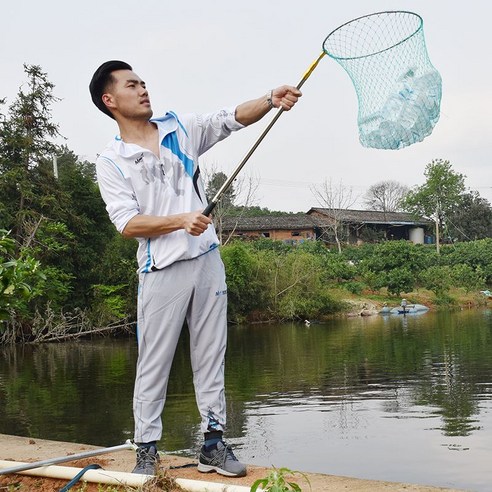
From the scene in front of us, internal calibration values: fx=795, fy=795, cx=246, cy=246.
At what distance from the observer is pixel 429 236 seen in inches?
2018

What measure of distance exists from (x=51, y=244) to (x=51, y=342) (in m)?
2.67

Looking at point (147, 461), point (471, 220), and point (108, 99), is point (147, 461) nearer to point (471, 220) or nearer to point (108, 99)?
point (108, 99)

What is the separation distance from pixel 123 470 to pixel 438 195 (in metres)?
39.0

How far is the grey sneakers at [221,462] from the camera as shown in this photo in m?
3.27

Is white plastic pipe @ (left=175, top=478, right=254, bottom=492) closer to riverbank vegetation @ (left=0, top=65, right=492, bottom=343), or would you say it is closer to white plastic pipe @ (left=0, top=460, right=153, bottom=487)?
white plastic pipe @ (left=0, top=460, right=153, bottom=487)

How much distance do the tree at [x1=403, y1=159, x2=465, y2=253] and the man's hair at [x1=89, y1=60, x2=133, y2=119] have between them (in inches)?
1390

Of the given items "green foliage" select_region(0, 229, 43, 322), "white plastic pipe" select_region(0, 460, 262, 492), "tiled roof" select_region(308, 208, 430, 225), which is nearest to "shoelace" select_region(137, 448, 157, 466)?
"white plastic pipe" select_region(0, 460, 262, 492)

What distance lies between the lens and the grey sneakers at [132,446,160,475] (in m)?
3.24

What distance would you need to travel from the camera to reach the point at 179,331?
3357mm

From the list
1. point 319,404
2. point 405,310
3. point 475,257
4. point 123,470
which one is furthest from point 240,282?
point 123,470

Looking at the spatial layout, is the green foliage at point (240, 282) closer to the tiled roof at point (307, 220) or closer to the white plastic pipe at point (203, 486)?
the tiled roof at point (307, 220)

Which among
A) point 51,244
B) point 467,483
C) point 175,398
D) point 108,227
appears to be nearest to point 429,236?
point 108,227

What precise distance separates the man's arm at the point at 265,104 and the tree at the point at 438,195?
3520cm

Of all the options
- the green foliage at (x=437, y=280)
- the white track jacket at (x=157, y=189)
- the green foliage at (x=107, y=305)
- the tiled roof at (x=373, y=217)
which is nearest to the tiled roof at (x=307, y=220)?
the tiled roof at (x=373, y=217)
